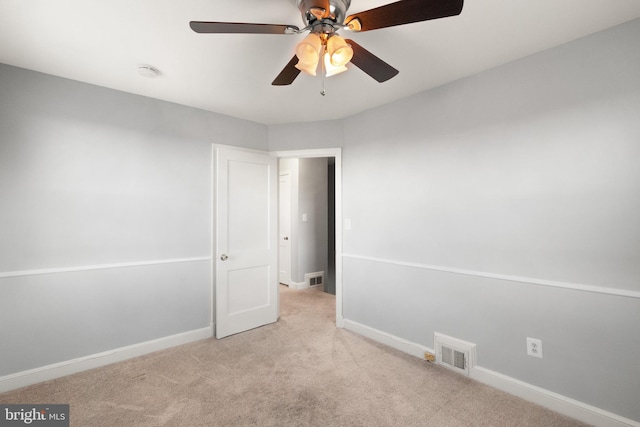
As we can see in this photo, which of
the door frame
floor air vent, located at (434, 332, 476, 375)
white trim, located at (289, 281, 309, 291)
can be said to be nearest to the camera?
floor air vent, located at (434, 332, 476, 375)

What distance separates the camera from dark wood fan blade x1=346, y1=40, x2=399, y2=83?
1532 millimetres

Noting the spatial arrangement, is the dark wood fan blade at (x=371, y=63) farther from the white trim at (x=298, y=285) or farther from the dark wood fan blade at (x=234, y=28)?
the white trim at (x=298, y=285)

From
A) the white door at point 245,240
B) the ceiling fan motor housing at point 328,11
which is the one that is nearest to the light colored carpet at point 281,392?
the white door at point 245,240

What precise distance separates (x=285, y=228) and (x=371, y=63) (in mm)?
3939

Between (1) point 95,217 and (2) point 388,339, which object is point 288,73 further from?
(2) point 388,339

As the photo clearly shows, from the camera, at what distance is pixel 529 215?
210 centimetres

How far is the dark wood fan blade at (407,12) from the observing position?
116 centimetres

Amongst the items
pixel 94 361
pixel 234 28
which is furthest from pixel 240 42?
pixel 94 361

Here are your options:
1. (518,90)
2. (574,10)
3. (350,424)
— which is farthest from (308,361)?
(574,10)

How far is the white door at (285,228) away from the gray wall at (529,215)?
2.45 meters

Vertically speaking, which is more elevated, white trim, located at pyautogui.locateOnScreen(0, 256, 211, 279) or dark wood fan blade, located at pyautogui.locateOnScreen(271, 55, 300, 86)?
dark wood fan blade, located at pyautogui.locateOnScreen(271, 55, 300, 86)

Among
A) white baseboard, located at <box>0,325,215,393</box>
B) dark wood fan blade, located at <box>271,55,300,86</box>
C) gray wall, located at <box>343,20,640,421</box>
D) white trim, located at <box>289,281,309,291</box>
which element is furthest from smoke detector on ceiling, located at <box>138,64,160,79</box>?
white trim, located at <box>289,281,309,291</box>

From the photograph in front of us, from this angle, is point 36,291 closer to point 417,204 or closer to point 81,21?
point 81,21

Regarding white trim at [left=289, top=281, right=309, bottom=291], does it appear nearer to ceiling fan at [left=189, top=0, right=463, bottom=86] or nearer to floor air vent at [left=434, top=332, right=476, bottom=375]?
floor air vent at [left=434, top=332, right=476, bottom=375]
